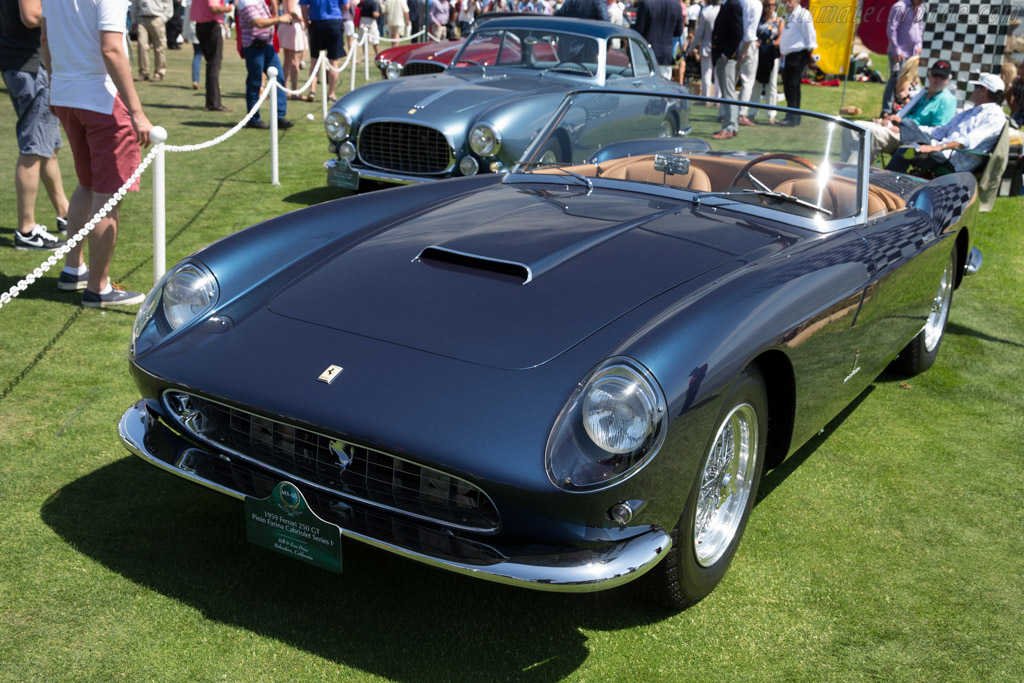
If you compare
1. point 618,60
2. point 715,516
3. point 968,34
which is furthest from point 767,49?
point 715,516

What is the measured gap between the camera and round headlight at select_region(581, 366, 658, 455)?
2367 millimetres

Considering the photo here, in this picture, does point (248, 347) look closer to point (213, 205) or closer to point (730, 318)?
point (730, 318)

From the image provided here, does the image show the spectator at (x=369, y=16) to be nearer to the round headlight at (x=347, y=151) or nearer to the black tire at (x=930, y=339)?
the round headlight at (x=347, y=151)

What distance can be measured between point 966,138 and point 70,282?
7212 millimetres

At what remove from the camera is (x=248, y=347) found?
2734mm

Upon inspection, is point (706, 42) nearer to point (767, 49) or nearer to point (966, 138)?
point (767, 49)

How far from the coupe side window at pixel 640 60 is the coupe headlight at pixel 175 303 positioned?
6.74 m

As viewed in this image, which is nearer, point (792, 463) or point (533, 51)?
point (792, 463)

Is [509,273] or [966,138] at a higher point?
[966,138]

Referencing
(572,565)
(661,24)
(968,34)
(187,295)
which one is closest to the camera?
(572,565)

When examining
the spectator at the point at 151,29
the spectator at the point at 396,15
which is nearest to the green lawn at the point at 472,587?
the spectator at the point at 151,29

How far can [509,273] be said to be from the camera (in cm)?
298

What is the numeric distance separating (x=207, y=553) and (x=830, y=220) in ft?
8.12

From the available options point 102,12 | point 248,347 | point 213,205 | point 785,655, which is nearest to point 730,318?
point 785,655
